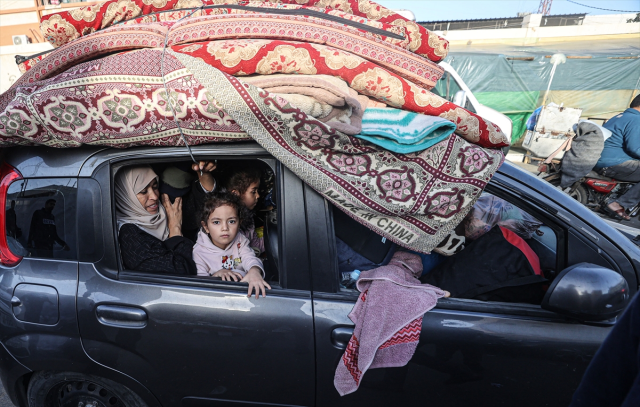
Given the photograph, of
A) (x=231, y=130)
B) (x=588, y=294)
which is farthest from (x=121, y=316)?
(x=588, y=294)

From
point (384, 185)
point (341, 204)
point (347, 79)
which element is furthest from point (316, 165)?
point (347, 79)

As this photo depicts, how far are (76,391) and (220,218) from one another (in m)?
1.06

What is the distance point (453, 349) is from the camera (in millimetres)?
1507

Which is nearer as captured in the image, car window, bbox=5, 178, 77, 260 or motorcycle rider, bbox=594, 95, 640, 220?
car window, bbox=5, 178, 77, 260

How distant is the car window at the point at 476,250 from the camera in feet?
5.63

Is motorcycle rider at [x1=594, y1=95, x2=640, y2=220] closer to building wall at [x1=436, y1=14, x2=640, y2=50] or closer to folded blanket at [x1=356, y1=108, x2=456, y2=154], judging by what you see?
folded blanket at [x1=356, y1=108, x2=456, y2=154]

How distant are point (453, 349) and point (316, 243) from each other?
27.3 inches

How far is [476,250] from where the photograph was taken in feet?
5.87

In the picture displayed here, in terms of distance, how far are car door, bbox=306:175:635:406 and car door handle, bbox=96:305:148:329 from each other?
0.74m

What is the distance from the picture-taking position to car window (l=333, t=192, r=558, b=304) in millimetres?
1715

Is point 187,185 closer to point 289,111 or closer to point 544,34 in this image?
point 289,111

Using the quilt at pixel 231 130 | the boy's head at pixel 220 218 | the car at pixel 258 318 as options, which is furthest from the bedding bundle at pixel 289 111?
the boy's head at pixel 220 218

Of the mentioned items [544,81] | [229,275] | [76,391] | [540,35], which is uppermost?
[540,35]

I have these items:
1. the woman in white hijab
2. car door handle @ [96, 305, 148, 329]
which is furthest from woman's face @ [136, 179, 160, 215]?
car door handle @ [96, 305, 148, 329]
